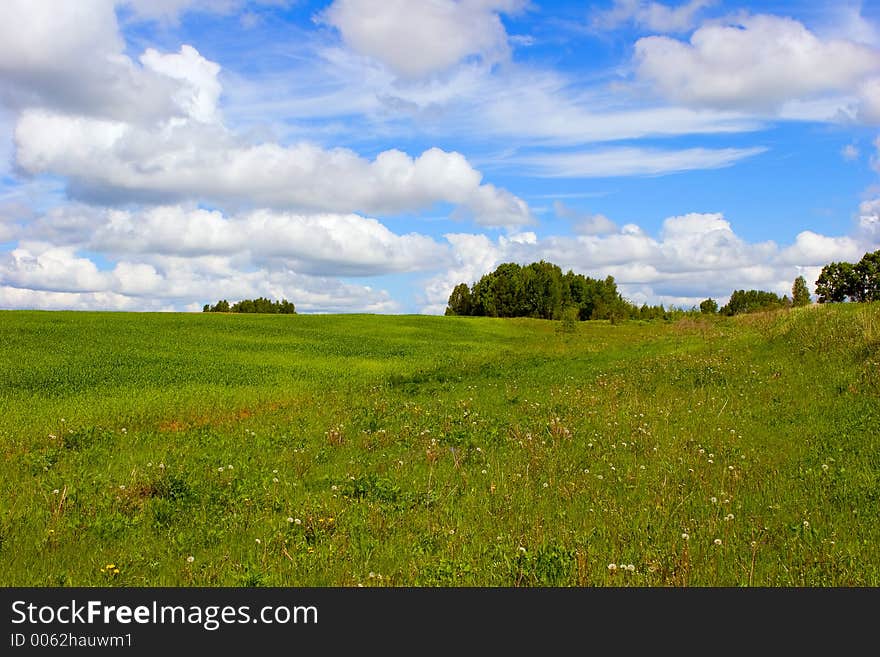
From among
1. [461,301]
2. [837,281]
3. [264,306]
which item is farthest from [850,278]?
[264,306]

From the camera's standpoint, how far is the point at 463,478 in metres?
10.6

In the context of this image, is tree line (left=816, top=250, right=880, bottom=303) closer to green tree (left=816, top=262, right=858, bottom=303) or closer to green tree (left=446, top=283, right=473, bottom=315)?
green tree (left=816, top=262, right=858, bottom=303)

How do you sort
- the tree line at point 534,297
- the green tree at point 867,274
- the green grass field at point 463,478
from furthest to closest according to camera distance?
1. the tree line at point 534,297
2. the green tree at point 867,274
3. the green grass field at point 463,478

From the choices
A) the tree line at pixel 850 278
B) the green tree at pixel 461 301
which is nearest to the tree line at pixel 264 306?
the green tree at pixel 461 301

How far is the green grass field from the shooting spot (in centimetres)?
706

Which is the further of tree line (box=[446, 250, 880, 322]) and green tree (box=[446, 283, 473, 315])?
green tree (box=[446, 283, 473, 315])

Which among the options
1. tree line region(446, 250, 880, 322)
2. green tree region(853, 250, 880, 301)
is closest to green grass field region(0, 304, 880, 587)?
tree line region(446, 250, 880, 322)

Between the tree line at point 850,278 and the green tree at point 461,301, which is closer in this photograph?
the tree line at point 850,278

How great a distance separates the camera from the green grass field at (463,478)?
7.06 m

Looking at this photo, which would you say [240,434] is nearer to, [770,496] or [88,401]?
[88,401]

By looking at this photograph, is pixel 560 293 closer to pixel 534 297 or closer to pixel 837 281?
pixel 534 297

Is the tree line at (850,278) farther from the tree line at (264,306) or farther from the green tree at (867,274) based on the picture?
the tree line at (264,306)

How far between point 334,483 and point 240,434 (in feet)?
17.3

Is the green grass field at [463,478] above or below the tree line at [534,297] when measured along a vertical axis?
below
